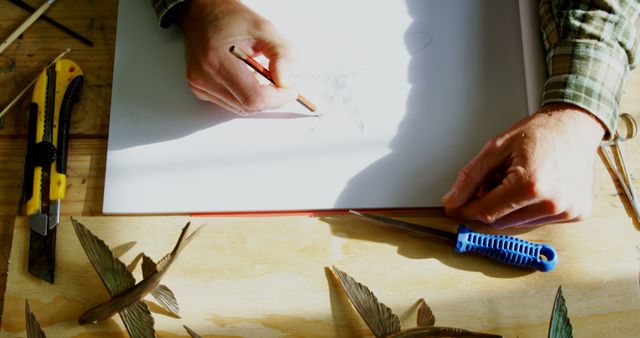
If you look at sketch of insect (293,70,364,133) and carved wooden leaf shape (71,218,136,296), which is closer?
carved wooden leaf shape (71,218,136,296)

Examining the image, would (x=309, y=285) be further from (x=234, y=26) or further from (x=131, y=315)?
(x=234, y=26)

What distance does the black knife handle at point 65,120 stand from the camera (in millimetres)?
642

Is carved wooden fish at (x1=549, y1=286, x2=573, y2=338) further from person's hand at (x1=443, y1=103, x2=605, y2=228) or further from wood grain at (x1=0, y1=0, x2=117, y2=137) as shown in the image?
wood grain at (x1=0, y1=0, x2=117, y2=137)

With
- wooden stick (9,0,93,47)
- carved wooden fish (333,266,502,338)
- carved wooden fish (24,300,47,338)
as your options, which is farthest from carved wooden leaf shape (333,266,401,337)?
wooden stick (9,0,93,47)

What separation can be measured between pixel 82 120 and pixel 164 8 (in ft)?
0.59

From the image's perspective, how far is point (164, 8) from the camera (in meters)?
0.68

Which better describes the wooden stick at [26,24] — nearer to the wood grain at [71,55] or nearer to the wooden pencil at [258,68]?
the wood grain at [71,55]

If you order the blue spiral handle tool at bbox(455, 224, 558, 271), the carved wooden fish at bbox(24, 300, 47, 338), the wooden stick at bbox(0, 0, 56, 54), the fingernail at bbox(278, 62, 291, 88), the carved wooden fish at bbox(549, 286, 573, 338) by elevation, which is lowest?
the carved wooden fish at bbox(24, 300, 47, 338)

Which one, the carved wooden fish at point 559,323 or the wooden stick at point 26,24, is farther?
the wooden stick at point 26,24

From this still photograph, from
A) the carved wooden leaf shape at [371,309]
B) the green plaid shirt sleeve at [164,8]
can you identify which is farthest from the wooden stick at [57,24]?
the carved wooden leaf shape at [371,309]

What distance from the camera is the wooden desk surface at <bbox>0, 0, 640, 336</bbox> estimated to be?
2.12 feet

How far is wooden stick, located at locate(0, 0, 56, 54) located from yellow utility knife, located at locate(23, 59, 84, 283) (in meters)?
A: 0.08

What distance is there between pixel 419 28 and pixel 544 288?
0.38m

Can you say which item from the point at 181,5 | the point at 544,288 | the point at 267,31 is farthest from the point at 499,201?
the point at 181,5
